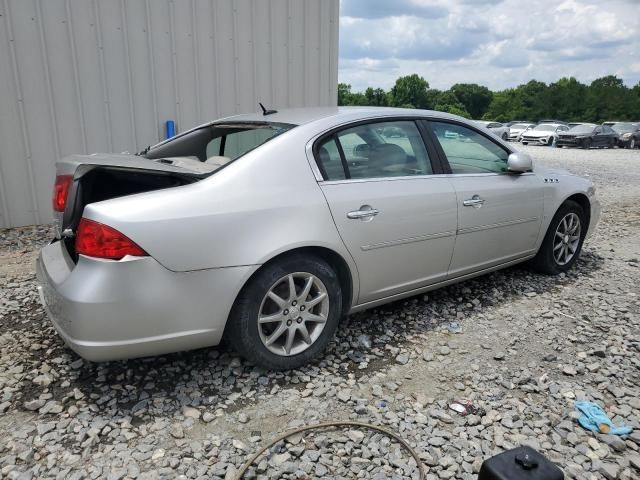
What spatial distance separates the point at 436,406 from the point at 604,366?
125cm

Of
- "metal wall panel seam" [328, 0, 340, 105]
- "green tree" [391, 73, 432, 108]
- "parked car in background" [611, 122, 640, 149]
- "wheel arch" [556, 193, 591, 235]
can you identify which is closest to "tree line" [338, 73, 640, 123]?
"green tree" [391, 73, 432, 108]

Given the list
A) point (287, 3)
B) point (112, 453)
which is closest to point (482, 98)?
point (287, 3)

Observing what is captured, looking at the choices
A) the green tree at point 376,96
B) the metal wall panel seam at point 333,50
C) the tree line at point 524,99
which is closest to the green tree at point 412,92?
the tree line at point 524,99

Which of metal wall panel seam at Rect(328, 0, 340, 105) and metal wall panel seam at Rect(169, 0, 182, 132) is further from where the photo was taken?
metal wall panel seam at Rect(328, 0, 340, 105)

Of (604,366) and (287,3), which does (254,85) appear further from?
(604,366)

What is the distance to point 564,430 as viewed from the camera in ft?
8.29

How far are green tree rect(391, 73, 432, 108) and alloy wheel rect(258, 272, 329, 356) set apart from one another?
91.6 m

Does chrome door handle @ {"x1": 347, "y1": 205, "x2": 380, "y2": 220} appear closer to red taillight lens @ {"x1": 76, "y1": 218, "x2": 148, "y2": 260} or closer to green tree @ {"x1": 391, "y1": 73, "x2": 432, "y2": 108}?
red taillight lens @ {"x1": 76, "y1": 218, "x2": 148, "y2": 260}

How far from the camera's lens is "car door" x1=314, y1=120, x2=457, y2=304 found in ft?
9.93

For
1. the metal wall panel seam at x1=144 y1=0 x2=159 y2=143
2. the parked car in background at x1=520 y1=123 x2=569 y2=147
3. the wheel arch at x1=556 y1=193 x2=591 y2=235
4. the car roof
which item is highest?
the metal wall panel seam at x1=144 y1=0 x2=159 y2=143

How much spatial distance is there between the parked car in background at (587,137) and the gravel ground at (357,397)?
25.3m

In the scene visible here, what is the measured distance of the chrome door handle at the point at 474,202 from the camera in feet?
11.8

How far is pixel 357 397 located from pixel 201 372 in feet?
3.11

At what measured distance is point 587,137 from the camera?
25953 mm
